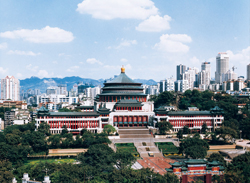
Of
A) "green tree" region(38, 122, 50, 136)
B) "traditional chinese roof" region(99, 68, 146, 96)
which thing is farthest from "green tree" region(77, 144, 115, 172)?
"traditional chinese roof" region(99, 68, 146, 96)

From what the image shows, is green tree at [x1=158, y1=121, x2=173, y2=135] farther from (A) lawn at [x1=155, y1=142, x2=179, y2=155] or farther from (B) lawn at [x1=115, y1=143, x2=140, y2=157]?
(B) lawn at [x1=115, y1=143, x2=140, y2=157]

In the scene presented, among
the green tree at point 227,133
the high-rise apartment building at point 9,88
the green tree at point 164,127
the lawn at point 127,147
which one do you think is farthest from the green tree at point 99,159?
the high-rise apartment building at point 9,88

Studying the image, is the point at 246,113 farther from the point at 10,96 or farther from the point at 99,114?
Answer: the point at 10,96

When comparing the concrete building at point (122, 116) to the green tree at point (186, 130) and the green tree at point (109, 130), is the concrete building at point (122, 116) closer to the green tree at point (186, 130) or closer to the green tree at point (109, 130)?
the green tree at point (109, 130)

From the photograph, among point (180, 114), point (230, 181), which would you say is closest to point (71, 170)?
point (230, 181)

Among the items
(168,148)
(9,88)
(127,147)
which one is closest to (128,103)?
(127,147)

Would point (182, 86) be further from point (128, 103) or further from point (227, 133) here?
point (227, 133)
